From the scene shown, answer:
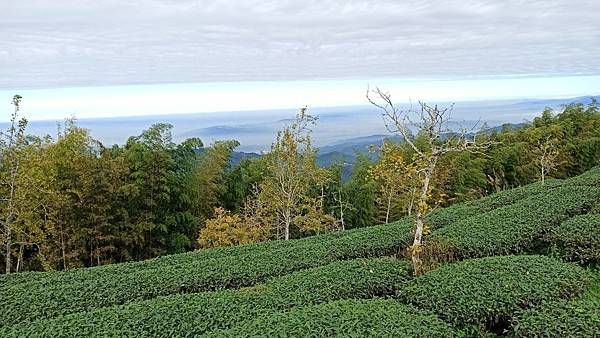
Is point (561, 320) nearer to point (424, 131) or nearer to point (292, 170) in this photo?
point (424, 131)

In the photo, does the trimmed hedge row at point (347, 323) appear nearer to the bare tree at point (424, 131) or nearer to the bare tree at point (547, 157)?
the bare tree at point (424, 131)

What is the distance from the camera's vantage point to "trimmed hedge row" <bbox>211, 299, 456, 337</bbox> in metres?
6.12

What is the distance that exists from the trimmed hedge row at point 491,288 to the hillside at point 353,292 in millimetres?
16

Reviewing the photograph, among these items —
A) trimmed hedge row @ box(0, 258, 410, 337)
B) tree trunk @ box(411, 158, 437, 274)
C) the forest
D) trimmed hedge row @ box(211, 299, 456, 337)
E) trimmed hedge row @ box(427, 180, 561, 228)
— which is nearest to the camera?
trimmed hedge row @ box(211, 299, 456, 337)

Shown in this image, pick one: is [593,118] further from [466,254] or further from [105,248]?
[105,248]

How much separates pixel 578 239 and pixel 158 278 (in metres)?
7.57

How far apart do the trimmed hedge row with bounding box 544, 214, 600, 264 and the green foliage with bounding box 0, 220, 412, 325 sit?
2920 millimetres

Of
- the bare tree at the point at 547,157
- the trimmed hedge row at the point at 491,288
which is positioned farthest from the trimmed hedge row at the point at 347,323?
the bare tree at the point at 547,157

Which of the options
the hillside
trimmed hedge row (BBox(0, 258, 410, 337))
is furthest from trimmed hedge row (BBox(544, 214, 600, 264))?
trimmed hedge row (BBox(0, 258, 410, 337))

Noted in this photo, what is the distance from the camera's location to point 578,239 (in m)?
9.55

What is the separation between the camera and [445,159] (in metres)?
23.8

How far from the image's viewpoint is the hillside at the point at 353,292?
655 centimetres

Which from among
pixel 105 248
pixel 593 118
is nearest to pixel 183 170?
pixel 105 248

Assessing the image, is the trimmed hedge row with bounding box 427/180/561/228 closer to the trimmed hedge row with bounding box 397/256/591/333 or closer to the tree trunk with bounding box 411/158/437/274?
the tree trunk with bounding box 411/158/437/274
